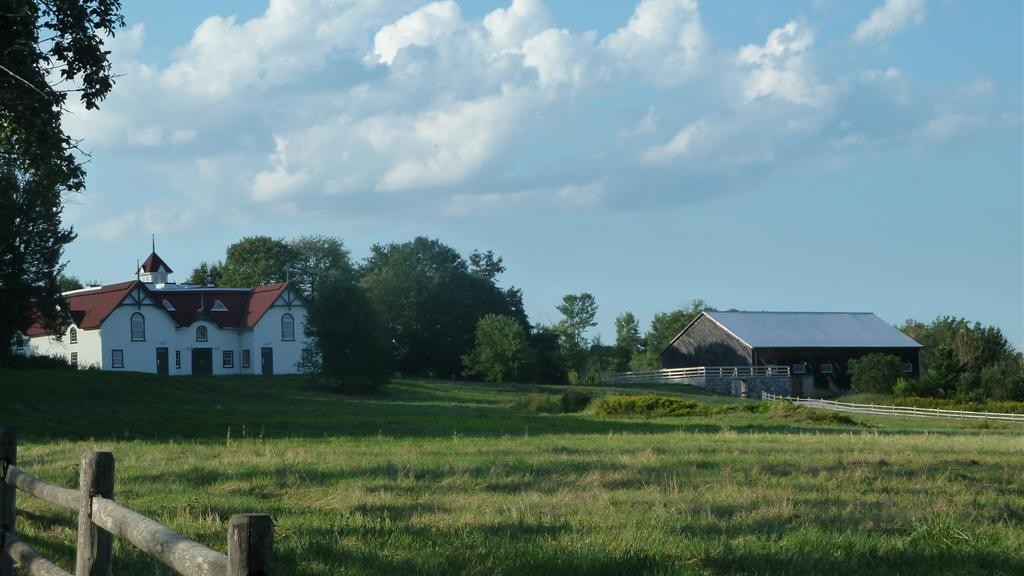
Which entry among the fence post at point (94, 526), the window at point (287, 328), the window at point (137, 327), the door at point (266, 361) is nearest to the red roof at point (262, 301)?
the window at point (287, 328)

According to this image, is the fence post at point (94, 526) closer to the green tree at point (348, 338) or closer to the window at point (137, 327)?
the green tree at point (348, 338)

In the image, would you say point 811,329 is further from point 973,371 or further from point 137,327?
point 137,327

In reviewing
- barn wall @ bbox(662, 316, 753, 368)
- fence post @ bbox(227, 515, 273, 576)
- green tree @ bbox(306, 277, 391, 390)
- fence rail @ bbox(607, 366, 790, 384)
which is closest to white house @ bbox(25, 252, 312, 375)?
green tree @ bbox(306, 277, 391, 390)

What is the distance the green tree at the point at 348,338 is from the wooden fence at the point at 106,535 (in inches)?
2439

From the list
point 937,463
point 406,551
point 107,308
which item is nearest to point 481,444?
point 937,463

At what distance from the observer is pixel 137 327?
81.8 meters

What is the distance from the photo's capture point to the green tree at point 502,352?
311 ft

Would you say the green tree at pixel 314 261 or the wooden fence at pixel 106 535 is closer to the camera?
the wooden fence at pixel 106 535

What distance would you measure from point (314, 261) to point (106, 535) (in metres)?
129

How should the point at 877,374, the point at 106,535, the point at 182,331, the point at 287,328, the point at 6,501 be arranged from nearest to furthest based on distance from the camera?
the point at 106,535
the point at 6,501
the point at 877,374
the point at 182,331
the point at 287,328

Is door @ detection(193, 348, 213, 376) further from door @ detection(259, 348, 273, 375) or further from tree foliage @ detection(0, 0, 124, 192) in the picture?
tree foliage @ detection(0, 0, 124, 192)

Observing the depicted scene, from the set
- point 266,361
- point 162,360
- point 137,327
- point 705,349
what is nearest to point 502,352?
point 266,361

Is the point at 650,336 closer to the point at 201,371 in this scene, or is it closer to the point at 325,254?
the point at 325,254

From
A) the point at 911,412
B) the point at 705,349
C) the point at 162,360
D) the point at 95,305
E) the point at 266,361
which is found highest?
the point at 95,305
